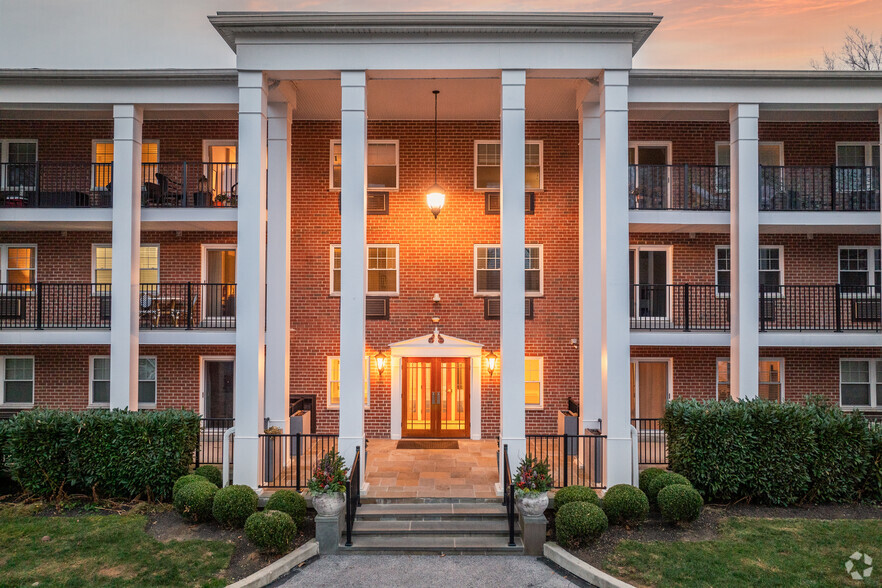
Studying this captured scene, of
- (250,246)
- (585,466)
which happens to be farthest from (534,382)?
(250,246)

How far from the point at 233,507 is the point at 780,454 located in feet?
31.8

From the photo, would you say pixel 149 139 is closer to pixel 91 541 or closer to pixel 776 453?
pixel 91 541

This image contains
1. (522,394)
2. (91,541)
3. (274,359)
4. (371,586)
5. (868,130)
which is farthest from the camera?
(868,130)

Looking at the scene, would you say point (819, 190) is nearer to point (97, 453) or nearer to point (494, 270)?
point (494, 270)

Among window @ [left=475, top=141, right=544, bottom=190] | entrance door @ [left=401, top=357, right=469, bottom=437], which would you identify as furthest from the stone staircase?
window @ [left=475, top=141, right=544, bottom=190]

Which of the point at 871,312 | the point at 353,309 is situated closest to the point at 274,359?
the point at 353,309

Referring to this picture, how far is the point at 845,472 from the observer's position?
959cm

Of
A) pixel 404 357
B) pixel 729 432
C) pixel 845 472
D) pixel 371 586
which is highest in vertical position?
pixel 404 357

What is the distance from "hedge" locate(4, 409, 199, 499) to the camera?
9.71 m

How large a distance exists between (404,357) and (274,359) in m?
3.70

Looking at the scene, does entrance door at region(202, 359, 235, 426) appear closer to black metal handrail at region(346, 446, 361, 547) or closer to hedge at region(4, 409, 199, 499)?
hedge at region(4, 409, 199, 499)

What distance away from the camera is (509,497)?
29.4 feet

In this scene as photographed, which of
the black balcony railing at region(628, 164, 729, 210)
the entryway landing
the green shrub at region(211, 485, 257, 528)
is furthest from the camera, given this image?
the black balcony railing at region(628, 164, 729, 210)

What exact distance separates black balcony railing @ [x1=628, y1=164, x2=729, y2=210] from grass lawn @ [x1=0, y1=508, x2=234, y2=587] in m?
11.4
